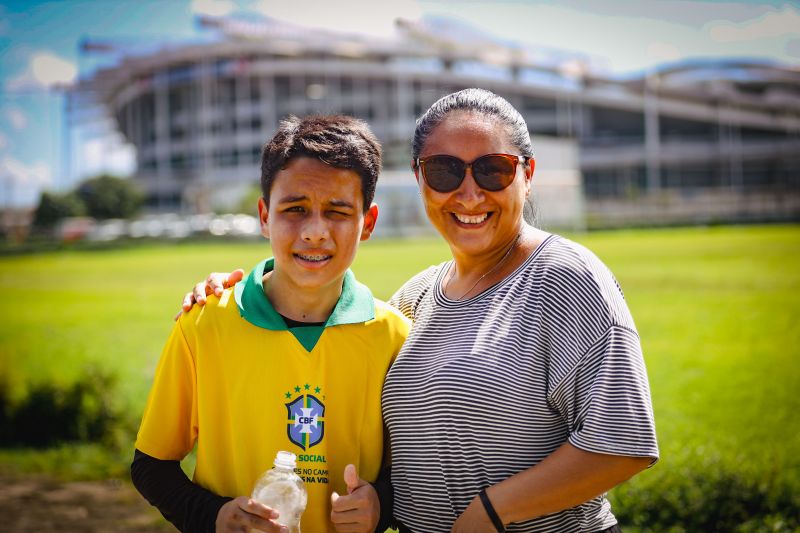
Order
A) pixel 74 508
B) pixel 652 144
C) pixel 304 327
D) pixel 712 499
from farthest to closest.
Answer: pixel 652 144
pixel 74 508
pixel 712 499
pixel 304 327

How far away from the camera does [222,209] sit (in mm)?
54219

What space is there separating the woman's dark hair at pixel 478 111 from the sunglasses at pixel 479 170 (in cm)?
6

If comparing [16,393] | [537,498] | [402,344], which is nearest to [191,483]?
[402,344]

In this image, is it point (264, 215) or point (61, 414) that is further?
point (61, 414)

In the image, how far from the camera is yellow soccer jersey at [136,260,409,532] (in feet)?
7.79

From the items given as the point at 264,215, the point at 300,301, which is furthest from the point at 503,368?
the point at 264,215

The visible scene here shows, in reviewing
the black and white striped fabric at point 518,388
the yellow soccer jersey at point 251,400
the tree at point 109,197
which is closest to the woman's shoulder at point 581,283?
the black and white striped fabric at point 518,388

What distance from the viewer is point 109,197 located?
50.6 m

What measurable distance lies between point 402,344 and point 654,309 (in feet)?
29.6

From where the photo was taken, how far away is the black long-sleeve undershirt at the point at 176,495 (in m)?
2.28

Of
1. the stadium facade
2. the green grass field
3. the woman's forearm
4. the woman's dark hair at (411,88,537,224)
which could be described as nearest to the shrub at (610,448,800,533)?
the green grass field

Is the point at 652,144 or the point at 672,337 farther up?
the point at 652,144

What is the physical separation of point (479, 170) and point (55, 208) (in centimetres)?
4262

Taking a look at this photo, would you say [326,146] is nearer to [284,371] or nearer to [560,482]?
[284,371]
